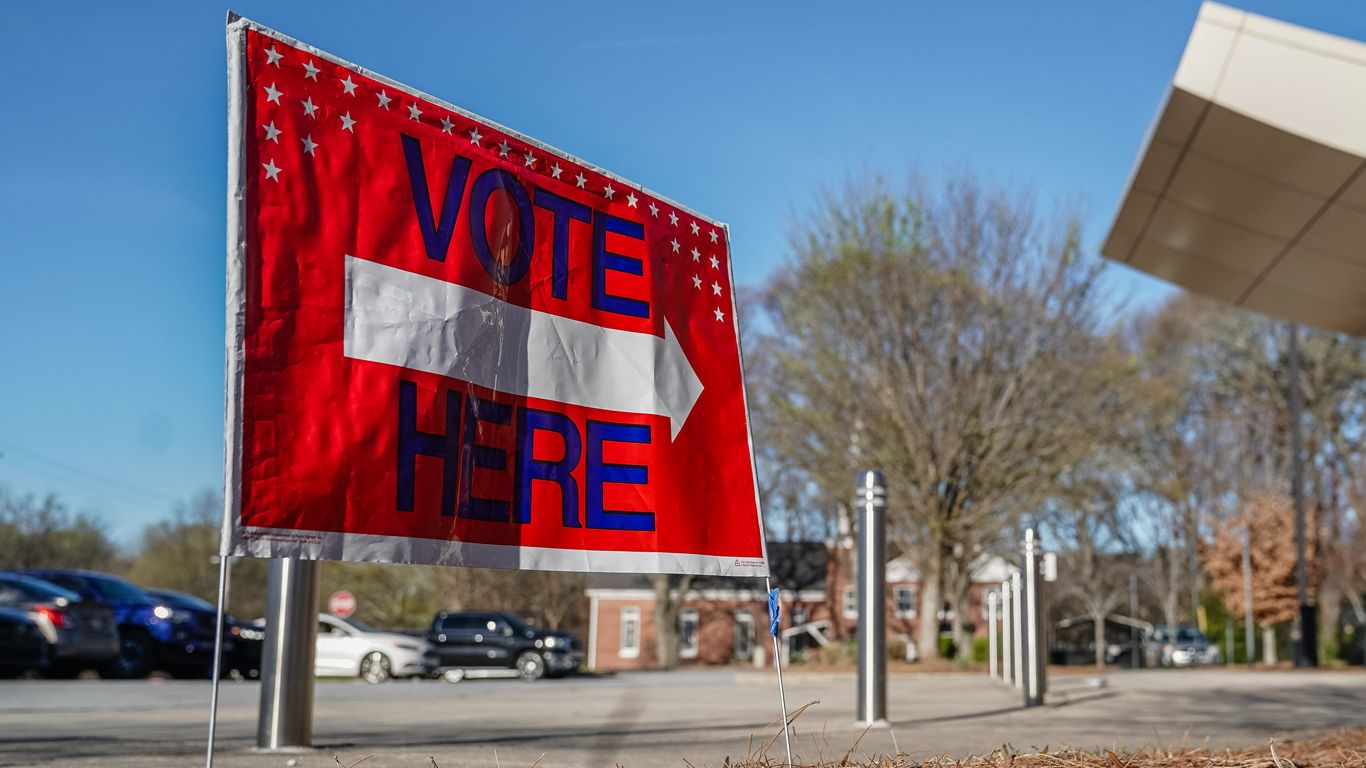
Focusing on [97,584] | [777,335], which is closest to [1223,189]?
[97,584]

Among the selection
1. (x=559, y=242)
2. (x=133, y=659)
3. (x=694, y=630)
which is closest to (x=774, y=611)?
(x=559, y=242)

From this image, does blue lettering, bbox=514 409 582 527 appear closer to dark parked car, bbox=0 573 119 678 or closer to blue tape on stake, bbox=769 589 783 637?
blue tape on stake, bbox=769 589 783 637

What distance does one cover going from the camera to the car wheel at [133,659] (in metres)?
18.5

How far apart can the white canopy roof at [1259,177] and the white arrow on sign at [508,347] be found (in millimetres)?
6063

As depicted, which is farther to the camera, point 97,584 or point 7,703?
point 97,584

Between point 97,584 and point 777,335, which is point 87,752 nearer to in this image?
point 97,584

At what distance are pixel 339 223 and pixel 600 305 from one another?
3.98ft

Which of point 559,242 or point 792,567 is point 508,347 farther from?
point 792,567

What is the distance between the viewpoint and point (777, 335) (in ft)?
96.2

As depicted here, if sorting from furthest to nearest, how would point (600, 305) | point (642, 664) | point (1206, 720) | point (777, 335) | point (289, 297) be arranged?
1. point (642, 664)
2. point (777, 335)
3. point (1206, 720)
4. point (600, 305)
5. point (289, 297)

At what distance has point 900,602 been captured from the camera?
2137 inches

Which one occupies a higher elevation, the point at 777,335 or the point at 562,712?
the point at 777,335

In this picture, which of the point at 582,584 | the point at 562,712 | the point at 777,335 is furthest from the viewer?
the point at 582,584

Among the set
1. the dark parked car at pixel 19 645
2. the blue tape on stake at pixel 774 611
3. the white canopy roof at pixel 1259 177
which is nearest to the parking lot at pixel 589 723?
the dark parked car at pixel 19 645
